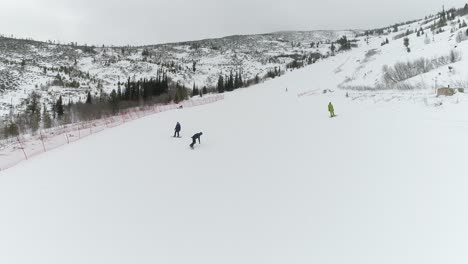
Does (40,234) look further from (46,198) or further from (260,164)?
(260,164)

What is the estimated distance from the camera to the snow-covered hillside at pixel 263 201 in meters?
6.64

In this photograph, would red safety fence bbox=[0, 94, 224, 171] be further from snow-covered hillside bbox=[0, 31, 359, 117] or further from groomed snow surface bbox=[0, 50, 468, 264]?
snow-covered hillside bbox=[0, 31, 359, 117]

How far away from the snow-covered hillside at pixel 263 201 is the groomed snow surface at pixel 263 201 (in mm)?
38

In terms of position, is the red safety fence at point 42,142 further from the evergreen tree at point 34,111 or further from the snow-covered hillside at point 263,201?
the evergreen tree at point 34,111

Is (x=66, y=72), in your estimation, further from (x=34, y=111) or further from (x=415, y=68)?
(x=415, y=68)

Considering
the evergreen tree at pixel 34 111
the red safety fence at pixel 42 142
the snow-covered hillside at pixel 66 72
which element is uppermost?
the snow-covered hillside at pixel 66 72

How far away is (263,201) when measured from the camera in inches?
356

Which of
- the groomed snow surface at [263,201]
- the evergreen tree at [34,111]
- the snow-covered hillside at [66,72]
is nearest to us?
the groomed snow surface at [263,201]

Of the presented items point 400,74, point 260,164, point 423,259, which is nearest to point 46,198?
point 260,164

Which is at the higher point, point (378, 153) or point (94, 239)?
point (378, 153)

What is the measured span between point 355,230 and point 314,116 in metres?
17.4

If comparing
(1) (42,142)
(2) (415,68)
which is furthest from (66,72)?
(2) (415,68)

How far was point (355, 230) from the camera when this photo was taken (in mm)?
6922

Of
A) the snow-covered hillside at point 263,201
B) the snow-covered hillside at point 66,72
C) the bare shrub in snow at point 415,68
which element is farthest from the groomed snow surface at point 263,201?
the snow-covered hillside at point 66,72
